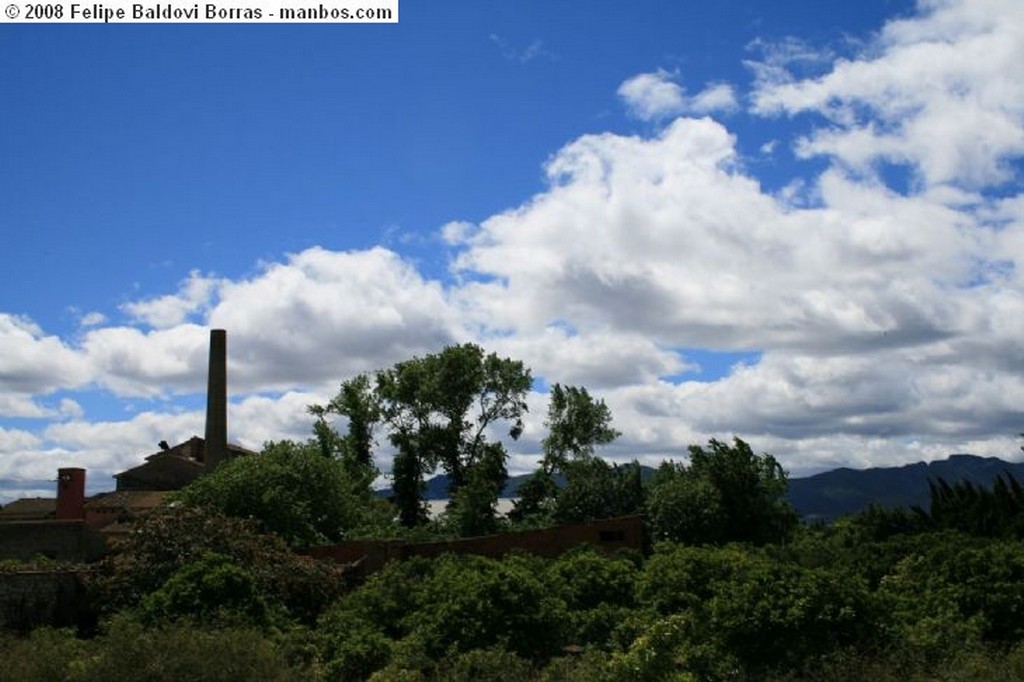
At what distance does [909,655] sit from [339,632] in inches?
349

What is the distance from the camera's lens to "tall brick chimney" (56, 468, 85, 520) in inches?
1471

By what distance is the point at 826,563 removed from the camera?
22734 mm

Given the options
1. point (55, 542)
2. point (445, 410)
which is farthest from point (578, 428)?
point (55, 542)

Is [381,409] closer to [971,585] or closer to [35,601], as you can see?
[35,601]

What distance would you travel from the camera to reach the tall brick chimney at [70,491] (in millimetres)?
37375

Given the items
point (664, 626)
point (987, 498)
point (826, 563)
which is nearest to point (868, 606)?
point (664, 626)

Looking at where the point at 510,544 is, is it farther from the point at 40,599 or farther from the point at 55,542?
the point at 40,599

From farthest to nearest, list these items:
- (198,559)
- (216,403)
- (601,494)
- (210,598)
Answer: (216,403) < (601,494) < (198,559) < (210,598)

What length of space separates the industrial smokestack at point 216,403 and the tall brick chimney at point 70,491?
12956 mm

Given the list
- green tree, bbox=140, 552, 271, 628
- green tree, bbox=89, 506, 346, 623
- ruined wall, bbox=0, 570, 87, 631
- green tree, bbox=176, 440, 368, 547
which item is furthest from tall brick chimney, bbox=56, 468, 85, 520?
green tree, bbox=140, 552, 271, 628

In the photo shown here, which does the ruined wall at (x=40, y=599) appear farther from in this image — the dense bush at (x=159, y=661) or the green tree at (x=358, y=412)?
the green tree at (x=358, y=412)

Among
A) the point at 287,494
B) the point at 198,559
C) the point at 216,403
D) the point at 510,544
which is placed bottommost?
the point at 510,544

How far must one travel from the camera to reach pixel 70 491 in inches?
1480

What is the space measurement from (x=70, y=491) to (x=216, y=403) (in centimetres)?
1469
